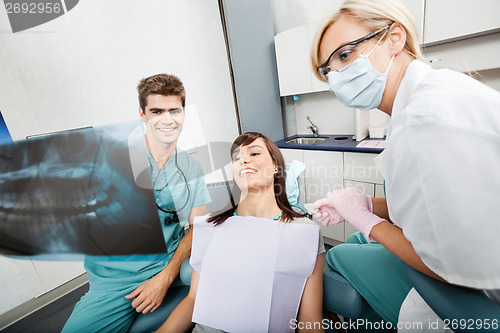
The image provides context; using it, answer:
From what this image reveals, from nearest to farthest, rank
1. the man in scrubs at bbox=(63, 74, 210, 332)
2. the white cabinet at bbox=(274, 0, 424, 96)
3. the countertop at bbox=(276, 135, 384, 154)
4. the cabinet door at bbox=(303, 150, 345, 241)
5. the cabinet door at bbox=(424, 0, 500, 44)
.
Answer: the man in scrubs at bbox=(63, 74, 210, 332) < the cabinet door at bbox=(424, 0, 500, 44) < the countertop at bbox=(276, 135, 384, 154) < the cabinet door at bbox=(303, 150, 345, 241) < the white cabinet at bbox=(274, 0, 424, 96)

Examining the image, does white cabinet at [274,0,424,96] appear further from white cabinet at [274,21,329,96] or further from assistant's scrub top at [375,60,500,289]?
assistant's scrub top at [375,60,500,289]

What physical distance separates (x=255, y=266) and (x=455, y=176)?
2.39 feet

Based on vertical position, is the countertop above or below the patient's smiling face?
below

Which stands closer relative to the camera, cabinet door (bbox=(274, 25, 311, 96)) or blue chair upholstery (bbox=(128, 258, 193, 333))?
blue chair upholstery (bbox=(128, 258, 193, 333))

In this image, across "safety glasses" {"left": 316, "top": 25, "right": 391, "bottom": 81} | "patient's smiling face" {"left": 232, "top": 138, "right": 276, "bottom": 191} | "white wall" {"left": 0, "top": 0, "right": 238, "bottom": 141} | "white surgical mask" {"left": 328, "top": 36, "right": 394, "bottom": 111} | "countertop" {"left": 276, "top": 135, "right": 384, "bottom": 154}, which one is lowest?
"countertop" {"left": 276, "top": 135, "right": 384, "bottom": 154}

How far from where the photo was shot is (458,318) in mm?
535

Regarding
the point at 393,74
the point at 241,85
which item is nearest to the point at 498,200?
the point at 393,74

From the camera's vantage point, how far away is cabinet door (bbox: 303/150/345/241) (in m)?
2.10

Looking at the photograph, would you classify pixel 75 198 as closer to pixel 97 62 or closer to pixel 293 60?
pixel 97 62

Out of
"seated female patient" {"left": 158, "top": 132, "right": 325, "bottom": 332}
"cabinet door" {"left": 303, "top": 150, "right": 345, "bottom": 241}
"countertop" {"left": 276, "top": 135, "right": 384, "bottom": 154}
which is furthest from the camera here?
"cabinet door" {"left": 303, "top": 150, "right": 345, "bottom": 241}

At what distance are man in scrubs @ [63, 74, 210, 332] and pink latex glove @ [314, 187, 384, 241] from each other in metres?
0.65

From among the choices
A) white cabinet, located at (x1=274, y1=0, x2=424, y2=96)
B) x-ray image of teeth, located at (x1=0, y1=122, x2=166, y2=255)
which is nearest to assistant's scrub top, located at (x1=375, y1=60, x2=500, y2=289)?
x-ray image of teeth, located at (x1=0, y1=122, x2=166, y2=255)

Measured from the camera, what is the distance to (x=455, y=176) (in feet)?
1.65

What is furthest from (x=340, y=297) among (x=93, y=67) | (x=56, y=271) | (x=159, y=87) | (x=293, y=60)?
(x=293, y=60)
